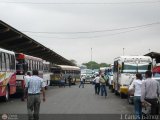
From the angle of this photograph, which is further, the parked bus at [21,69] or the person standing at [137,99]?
the parked bus at [21,69]

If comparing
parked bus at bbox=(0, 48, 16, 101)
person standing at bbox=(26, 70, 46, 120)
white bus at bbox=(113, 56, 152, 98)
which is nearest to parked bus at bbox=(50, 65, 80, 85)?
white bus at bbox=(113, 56, 152, 98)

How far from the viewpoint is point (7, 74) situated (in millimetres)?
27406

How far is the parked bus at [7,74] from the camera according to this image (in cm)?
2617

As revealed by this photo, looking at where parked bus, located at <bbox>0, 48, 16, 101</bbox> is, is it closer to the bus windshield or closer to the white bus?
the white bus

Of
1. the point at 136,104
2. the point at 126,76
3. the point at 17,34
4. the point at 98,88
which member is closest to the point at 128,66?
the point at 126,76

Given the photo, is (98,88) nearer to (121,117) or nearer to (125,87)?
(125,87)

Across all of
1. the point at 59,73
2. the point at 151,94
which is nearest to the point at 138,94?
the point at 151,94

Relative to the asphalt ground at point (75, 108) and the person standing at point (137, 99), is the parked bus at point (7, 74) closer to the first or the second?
the asphalt ground at point (75, 108)

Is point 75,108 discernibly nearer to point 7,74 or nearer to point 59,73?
point 7,74

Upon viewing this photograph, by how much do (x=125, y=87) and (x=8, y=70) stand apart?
7.72 metres

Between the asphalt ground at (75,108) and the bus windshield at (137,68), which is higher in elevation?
the bus windshield at (137,68)

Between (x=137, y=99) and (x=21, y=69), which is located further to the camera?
(x=21, y=69)

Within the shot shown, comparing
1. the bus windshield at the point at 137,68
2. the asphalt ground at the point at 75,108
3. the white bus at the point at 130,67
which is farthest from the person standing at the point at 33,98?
the bus windshield at the point at 137,68

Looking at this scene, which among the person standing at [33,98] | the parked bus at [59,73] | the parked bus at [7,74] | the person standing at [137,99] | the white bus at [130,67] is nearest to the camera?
the person standing at [33,98]
